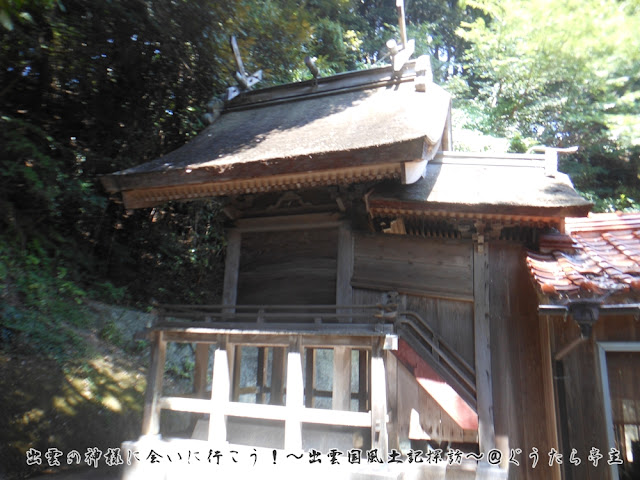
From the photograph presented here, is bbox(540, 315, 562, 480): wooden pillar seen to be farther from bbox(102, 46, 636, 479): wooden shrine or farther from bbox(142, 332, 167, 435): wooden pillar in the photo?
bbox(142, 332, 167, 435): wooden pillar

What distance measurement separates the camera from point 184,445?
16.0ft

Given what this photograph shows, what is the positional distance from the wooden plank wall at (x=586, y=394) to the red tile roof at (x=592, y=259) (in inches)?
21.5

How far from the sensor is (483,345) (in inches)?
188

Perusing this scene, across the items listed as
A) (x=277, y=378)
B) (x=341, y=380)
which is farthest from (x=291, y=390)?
(x=277, y=378)

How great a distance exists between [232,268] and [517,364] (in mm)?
3868

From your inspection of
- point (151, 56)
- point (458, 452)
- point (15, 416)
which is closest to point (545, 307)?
point (458, 452)

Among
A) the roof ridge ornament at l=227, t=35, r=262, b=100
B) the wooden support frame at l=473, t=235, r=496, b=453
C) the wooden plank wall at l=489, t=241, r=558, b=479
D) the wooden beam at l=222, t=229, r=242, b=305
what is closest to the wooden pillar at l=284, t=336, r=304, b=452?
the wooden beam at l=222, t=229, r=242, b=305

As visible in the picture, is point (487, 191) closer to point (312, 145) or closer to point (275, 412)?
point (312, 145)

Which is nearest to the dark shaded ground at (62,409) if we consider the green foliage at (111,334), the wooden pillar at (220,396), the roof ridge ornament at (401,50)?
the green foliage at (111,334)

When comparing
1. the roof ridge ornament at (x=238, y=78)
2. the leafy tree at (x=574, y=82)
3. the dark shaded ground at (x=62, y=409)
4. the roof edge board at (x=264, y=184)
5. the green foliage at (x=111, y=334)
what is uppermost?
the leafy tree at (x=574, y=82)

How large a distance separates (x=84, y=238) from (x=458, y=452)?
9.36 metres

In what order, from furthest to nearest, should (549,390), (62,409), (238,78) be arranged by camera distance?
1. (238,78)
2. (62,409)
3. (549,390)

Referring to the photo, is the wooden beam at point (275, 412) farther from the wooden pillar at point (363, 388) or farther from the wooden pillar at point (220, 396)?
the wooden pillar at point (363, 388)

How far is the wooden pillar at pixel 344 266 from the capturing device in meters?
5.31
